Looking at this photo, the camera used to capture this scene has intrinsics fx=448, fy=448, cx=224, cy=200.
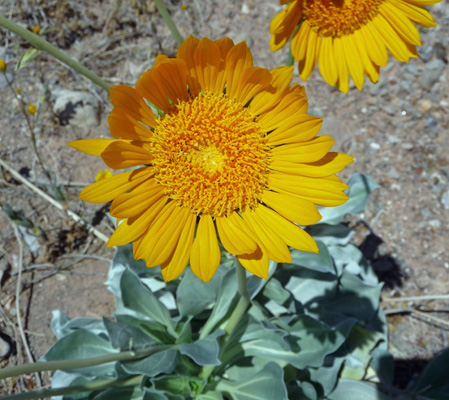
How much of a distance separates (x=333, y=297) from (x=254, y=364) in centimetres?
78

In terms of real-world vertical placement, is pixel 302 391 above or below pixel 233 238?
below

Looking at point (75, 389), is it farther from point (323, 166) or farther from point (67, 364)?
point (323, 166)

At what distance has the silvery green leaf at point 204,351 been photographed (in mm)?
2529

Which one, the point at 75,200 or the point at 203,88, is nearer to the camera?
the point at 203,88

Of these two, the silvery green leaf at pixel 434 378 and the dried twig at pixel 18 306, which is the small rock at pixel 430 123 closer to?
the silvery green leaf at pixel 434 378

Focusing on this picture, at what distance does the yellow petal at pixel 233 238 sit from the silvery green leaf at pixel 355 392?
178cm

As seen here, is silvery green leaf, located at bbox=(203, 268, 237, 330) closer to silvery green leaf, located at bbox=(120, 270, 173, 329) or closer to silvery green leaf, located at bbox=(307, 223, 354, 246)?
silvery green leaf, located at bbox=(120, 270, 173, 329)

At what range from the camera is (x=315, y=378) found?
318 centimetres

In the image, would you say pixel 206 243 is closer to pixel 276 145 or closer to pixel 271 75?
pixel 276 145

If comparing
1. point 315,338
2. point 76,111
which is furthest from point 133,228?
point 76,111

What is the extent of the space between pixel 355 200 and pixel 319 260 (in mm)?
701

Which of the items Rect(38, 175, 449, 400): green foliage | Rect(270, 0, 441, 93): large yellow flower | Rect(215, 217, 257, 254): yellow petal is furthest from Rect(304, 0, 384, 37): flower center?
Rect(215, 217, 257, 254): yellow petal

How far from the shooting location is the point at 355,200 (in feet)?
11.3

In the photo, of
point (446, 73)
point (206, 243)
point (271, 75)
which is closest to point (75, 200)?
point (206, 243)
